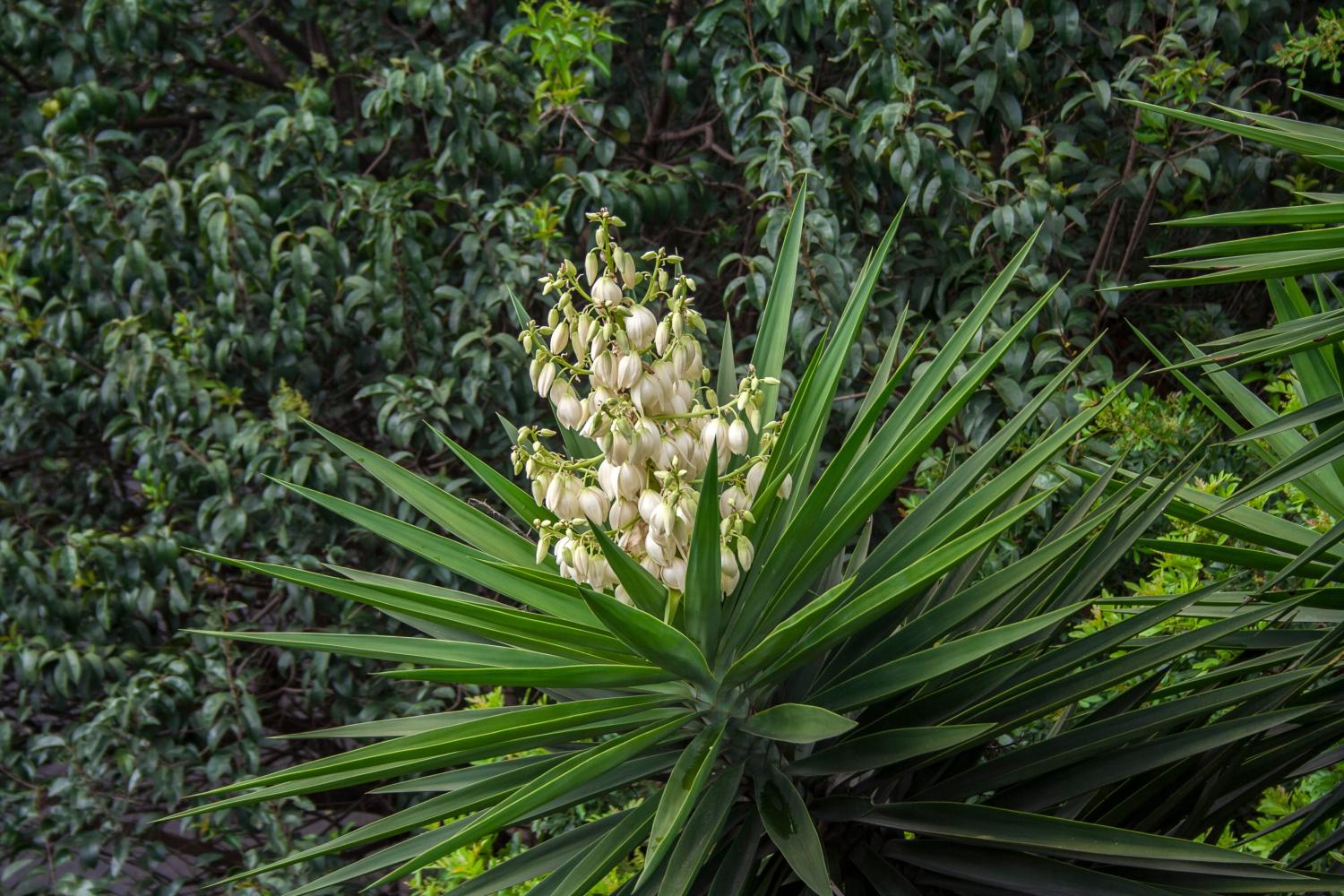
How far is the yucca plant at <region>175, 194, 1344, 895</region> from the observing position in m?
1.11

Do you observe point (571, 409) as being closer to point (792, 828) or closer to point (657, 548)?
point (657, 548)

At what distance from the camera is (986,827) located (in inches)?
46.5

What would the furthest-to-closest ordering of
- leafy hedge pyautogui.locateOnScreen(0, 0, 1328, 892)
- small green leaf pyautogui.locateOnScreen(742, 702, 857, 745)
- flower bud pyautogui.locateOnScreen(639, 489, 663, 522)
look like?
leafy hedge pyautogui.locateOnScreen(0, 0, 1328, 892)
flower bud pyautogui.locateOnScreen(639, 489, 663, 522)
small green leaf pyautogui.locateOnScreen(742, 702, 857, 745)

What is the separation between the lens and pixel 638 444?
3.80 ft

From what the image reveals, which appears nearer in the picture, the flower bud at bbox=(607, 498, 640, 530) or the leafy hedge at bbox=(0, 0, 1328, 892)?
the flower bud at bbox=(607, 498, 640, 530)

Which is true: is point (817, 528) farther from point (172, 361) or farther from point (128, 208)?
point (128, 208)

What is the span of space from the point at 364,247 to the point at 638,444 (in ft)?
7.17

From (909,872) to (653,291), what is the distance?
742mm

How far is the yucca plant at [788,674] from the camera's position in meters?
1.11

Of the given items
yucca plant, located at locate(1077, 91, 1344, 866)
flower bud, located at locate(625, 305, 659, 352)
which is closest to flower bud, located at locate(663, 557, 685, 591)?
flower bud, located at locate(625, 305, 659, 352)

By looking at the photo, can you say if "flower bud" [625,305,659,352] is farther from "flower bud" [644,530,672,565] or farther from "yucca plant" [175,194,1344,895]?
"flower bud" [644,530,672,565]

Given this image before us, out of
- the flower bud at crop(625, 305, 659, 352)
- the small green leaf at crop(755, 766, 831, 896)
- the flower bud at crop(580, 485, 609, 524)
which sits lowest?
the small green leaf at crop(755, 766, 831, 896)

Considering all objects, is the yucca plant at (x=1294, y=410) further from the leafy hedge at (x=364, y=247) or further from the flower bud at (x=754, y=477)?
the leafy hedge at (x=364, y=247)

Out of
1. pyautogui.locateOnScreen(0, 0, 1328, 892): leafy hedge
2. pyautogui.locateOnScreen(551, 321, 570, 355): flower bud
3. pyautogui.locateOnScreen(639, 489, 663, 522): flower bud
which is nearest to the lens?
pyautogui.locateOnScreen(639, 489, 663, 522): flower bud
